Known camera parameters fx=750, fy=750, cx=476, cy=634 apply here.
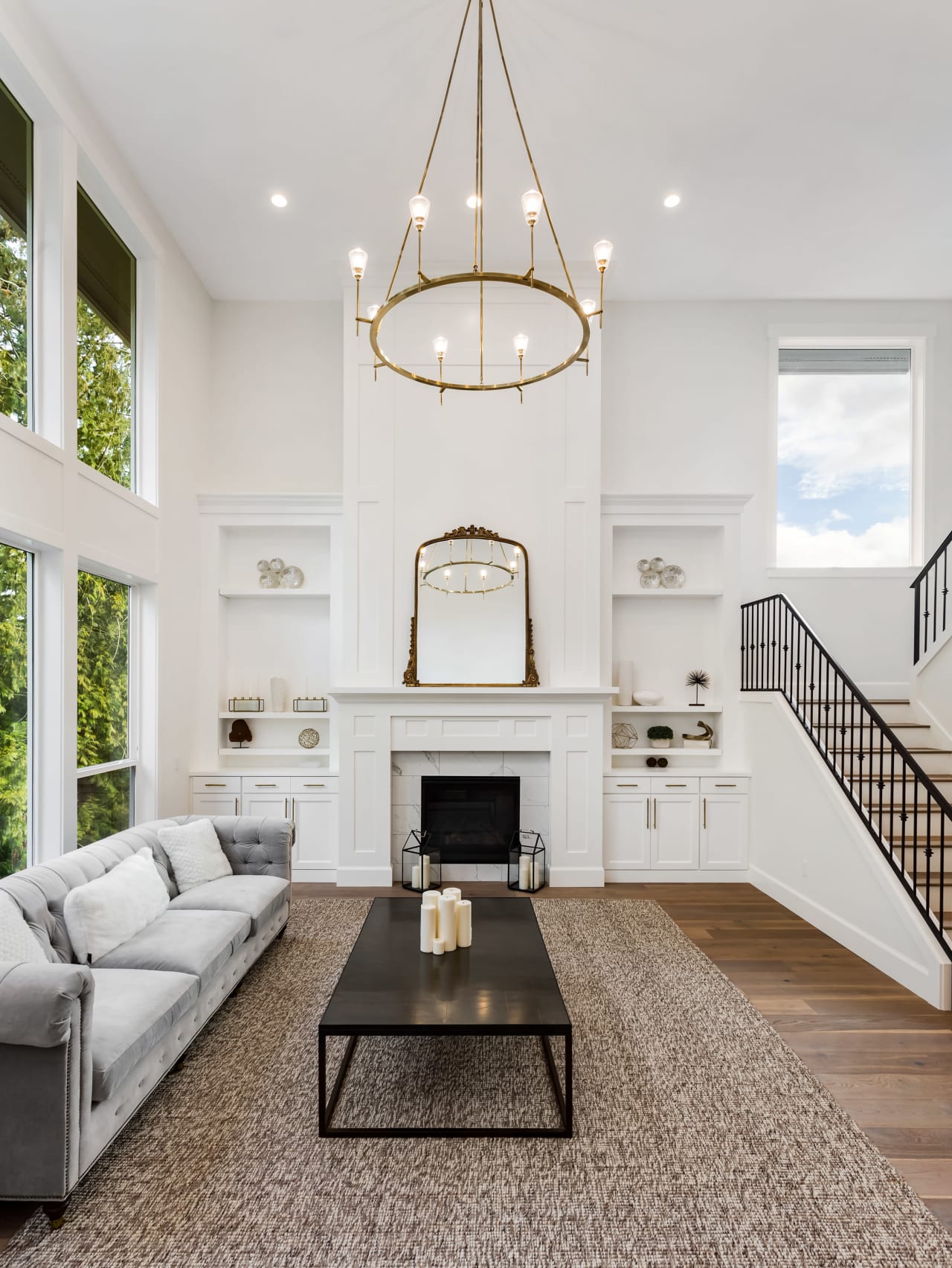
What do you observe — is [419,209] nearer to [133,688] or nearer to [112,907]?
[112,907]

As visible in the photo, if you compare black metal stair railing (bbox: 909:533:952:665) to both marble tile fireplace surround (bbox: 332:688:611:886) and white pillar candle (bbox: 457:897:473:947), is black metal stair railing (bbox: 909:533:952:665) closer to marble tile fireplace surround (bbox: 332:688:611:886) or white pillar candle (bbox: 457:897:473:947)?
marble tile fireplace surround (bbox: 332:688:611:886)

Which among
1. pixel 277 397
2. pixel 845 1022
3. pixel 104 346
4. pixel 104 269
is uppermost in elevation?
pixel 104 269

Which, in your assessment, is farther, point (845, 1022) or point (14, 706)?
point (14, 706)

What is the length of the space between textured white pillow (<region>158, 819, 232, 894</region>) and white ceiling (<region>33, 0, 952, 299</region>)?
13.0 feet

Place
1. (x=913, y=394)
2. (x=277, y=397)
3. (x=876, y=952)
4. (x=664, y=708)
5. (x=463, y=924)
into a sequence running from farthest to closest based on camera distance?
(x=913, y=394)
(x=277, y=397)
(x=664, y=708)
(x=876, y=952)
(x=463, y=924)

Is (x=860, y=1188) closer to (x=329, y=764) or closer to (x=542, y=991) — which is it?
(x=542, y=991)

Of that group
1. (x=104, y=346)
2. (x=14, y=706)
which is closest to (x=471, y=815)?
(x=14, y=706)

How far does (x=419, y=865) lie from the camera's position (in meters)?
5.38

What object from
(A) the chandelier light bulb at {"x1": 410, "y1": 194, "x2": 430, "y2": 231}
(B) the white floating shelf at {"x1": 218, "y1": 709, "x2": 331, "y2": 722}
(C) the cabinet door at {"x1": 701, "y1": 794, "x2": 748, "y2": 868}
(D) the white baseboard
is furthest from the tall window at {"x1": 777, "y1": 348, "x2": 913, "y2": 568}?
(A) the chandelier light bulb at {"x1": 410, "y1": 194, "x2": 430, "y2": 231}

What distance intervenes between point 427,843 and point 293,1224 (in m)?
3.61

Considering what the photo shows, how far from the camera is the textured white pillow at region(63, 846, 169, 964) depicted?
2949 mm

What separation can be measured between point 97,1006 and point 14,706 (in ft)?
5.31

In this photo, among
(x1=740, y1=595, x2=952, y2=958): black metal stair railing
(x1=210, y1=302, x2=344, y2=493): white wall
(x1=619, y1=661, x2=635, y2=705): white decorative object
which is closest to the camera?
(x1=740, y1=595, x2=952, y2=958): black metal stair railing

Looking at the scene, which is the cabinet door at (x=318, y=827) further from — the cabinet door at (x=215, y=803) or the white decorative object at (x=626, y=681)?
the white decorative object at (x=626, y=681)
